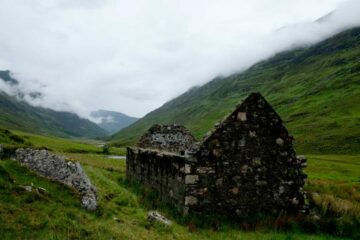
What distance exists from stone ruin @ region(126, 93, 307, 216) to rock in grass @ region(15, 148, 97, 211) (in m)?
4.49

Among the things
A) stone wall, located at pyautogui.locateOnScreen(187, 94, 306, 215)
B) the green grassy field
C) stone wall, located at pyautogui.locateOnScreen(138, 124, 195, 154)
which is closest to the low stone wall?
the green grassy field

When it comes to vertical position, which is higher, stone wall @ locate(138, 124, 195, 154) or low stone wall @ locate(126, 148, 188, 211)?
stone wall @ locate(138, 124, 195, 154)

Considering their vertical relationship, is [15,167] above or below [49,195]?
above

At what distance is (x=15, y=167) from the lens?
1130 cm

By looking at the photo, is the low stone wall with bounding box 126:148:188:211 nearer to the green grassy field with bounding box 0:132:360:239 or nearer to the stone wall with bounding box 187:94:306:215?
the green grassy field with bounding box 0:132:360:239

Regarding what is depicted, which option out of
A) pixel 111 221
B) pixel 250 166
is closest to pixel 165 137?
pixel 250 166

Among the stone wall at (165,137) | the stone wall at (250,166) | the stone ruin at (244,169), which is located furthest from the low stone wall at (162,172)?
the stone wall at (165,137)

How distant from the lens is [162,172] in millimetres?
18906

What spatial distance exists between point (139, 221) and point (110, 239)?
3.03m

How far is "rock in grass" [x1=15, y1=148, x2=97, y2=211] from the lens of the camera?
1148cm

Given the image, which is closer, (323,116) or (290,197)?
(290,197)

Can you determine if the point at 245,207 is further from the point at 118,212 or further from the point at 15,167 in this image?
the point at 15,167

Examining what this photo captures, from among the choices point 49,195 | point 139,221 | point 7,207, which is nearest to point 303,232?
point 139,221

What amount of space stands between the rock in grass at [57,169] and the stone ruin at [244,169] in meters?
4.49
